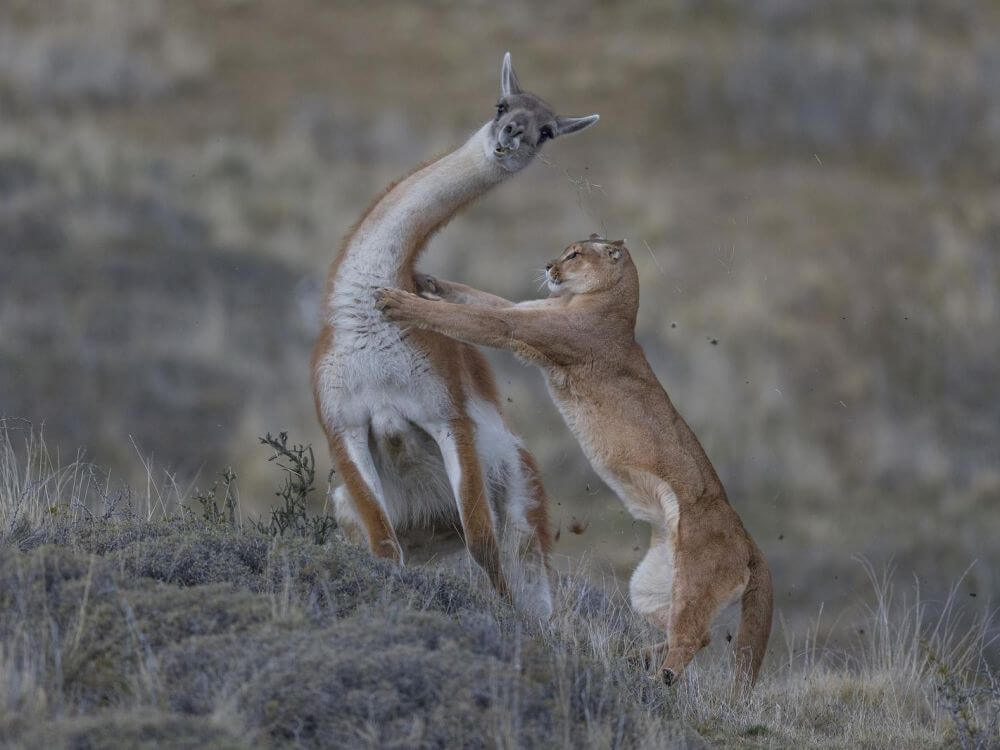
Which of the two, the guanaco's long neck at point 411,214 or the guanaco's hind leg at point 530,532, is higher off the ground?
the guanaco's long neck at point 411,214

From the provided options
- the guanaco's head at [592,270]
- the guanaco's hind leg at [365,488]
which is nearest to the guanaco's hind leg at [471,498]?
the guanaco's hind leg at [365,488]

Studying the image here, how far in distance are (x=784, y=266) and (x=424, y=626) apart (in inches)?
670

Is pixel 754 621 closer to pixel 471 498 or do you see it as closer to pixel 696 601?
pixel 696 601

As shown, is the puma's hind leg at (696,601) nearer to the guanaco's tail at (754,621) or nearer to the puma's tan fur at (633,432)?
the puma's tan fur at (633,432)

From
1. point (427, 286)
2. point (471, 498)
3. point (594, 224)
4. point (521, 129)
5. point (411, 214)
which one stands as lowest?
point (471, 498)

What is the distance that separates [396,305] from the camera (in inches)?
366

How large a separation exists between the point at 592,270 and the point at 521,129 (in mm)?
966

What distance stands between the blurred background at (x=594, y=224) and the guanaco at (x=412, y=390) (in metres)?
4.67

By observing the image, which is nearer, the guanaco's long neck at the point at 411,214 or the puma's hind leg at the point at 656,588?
the puma's hind leg at the point at 656,588

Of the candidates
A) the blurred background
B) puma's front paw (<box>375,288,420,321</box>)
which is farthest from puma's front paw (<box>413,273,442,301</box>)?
the blurred background

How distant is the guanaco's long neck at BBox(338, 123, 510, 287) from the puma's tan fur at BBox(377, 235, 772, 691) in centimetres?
27

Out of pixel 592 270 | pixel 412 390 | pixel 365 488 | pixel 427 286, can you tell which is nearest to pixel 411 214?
pixel 427 286

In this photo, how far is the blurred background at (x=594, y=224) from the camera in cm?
1925

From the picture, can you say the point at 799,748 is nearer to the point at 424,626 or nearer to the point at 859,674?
the point at 424,626
